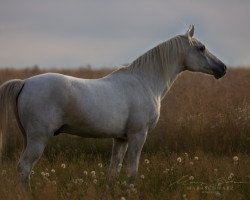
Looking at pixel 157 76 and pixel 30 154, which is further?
pixel 157 76

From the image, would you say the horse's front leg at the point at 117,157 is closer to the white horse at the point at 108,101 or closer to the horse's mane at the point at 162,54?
the white horse at the point at 108,101

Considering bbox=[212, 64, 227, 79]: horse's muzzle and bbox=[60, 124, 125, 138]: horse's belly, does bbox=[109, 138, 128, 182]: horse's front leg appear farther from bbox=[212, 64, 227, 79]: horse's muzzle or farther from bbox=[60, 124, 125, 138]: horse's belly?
bbox=[212, 64, 227, 79]: horse's muzzle

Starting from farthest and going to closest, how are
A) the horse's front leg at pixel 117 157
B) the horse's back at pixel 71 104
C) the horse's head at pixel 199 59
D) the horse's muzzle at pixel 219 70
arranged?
the horse's muzzle at pixel 219 70
the horse's head at pixel 199 59
the horse's front leg at pixel 117 157
the horse's back at pixel 71 104

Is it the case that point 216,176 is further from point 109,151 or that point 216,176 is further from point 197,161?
point 109,151

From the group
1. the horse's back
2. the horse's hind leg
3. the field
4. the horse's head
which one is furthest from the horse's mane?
the horse's hind leg

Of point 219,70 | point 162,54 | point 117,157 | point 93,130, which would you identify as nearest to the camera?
point 93,130

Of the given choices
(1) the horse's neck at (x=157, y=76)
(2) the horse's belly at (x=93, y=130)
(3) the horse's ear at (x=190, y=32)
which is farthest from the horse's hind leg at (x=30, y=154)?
(3) the horse's ear at (x=190, y=32)

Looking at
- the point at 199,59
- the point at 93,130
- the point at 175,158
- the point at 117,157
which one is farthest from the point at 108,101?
the point at 175,158

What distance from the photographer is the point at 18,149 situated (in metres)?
9.15

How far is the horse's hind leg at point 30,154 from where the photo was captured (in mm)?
5738

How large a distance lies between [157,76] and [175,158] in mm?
1759

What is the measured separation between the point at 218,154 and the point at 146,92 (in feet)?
9.77

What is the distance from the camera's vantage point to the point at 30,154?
5.74 meters

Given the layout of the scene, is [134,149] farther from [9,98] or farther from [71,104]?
[9,98]
